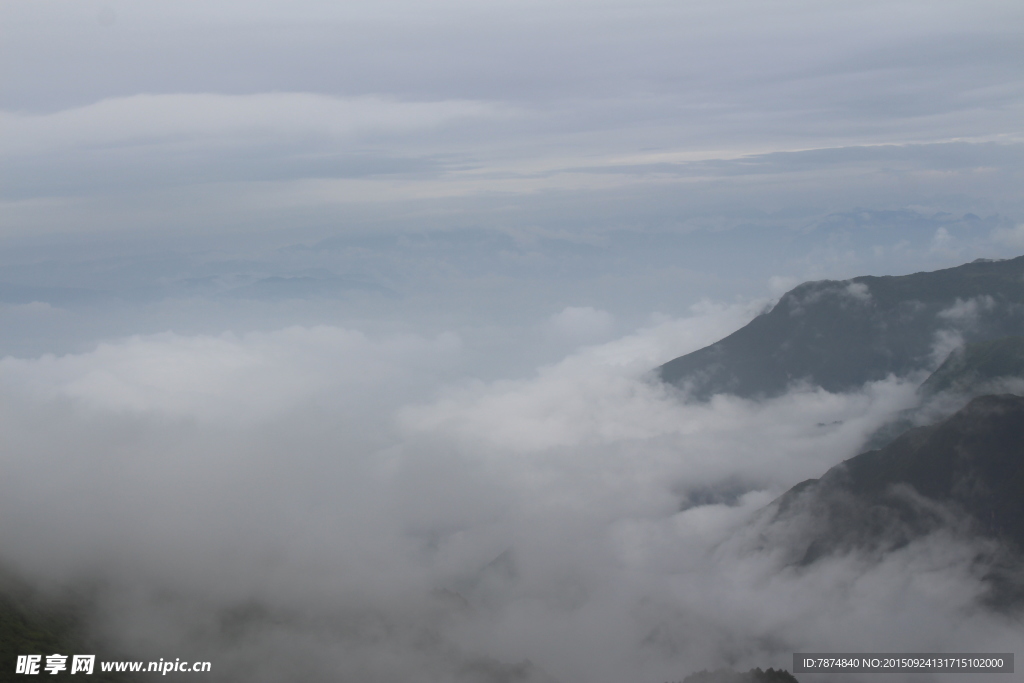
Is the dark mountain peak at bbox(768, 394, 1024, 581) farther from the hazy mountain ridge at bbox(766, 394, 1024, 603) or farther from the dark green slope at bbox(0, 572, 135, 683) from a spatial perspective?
the dark green slope at bbox(0, 572, 135, 683)

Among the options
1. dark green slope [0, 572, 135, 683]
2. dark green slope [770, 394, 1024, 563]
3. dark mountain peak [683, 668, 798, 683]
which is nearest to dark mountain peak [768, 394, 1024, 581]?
dark green slope [770, 394, 1024, 563]

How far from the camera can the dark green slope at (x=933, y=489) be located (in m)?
159

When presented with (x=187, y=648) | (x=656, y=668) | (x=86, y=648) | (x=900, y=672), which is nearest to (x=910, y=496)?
(x=900, y=672)

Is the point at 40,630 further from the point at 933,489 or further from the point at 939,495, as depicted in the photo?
the point at 933,489

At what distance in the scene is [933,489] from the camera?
171 meters

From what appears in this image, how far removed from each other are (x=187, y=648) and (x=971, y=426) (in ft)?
659

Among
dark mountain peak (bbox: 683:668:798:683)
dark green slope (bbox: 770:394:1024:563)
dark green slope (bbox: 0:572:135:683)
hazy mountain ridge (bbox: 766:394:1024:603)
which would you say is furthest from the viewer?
dark green slope (bbox: 770:394:1024:563)

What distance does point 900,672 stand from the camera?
438 feet

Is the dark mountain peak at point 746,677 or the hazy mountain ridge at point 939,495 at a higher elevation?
the hazy mountain ridge at point 939,495

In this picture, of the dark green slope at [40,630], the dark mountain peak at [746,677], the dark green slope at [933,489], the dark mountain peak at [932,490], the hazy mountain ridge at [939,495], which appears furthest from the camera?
the dark green slope at [933,489]

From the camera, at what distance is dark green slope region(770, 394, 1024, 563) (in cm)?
15938

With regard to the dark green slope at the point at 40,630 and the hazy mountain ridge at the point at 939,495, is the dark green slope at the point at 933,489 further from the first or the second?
the dark green slope at the point at 40,630

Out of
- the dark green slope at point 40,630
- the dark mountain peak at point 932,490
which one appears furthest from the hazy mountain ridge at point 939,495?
the dark green slope at point 40,630

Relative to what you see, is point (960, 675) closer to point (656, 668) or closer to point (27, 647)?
point (656, 668)
